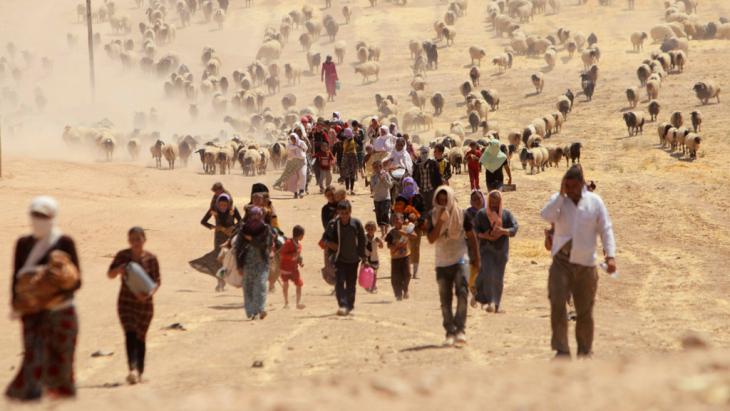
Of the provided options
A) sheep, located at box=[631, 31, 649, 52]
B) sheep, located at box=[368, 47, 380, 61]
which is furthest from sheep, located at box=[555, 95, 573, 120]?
sheep, located at box=[368, 47, 380, 61]

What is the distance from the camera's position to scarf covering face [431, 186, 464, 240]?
36.2 ft

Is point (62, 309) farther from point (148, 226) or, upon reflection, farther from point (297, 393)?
point (148, 226)

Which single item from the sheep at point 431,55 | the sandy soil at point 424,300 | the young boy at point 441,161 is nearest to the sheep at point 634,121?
the sandy soil at point 424,300

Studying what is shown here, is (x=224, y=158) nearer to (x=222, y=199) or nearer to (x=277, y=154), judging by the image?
(x=277, y=154)

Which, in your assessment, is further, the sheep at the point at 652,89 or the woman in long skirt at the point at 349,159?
the sheep at the point at 652,89

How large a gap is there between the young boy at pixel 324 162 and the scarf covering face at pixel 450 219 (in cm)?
1354

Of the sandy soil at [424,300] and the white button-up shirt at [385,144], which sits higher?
the white button-up shirt at [385,144]

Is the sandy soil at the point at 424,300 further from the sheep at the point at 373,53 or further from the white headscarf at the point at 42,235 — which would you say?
the sheep at the point at 373,53

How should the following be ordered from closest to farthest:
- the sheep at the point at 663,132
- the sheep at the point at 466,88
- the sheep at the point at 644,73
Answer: the sheep at the point at 663,132
the sheep at the point at 644,73
the sheep at the point at 466,88

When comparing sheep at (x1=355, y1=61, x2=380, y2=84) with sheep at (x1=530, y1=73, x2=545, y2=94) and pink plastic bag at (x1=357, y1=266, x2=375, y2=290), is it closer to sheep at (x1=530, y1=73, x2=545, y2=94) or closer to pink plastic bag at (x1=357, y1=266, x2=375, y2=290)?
sheep at (x1=530, y1=73, x2=545, y2=94)

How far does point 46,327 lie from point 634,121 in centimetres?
2882

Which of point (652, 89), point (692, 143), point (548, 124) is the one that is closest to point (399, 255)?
point (692, 143)

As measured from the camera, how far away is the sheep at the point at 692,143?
101 ft

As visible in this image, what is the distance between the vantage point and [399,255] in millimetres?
14320
